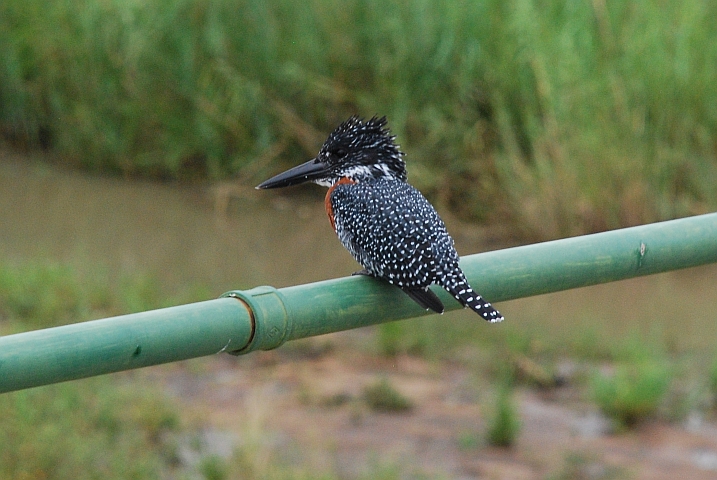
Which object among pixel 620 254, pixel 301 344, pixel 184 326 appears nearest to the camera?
pixel 184 326

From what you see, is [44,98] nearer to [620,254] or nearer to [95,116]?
[95,116]

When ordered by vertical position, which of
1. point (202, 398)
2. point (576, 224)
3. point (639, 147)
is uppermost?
point (639, 147)

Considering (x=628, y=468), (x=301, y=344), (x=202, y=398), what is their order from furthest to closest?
(x=301, y=344) → (x=202, y=398) → (x=628, y=468)

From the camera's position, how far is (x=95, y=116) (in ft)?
25.0

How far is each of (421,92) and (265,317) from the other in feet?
16.9

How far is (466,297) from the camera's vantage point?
2400 millimetres

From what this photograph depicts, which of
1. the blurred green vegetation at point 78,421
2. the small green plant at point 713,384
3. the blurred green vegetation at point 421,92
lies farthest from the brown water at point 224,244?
the blurred green vegetation at point 78,421

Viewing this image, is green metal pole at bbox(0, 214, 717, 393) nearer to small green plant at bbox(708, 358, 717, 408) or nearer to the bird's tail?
the bird's tail

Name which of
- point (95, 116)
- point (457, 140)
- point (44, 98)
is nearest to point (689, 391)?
point (457, 140)

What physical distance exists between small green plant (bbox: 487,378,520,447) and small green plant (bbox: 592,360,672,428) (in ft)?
1.51

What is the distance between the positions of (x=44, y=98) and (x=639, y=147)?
4065mm

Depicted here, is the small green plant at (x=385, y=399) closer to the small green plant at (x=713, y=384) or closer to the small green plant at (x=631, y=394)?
the small green plant at (x=631, y=394)

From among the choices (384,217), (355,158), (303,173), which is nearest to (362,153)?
(355,158)

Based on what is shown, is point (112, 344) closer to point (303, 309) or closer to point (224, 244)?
point (303, 309)
